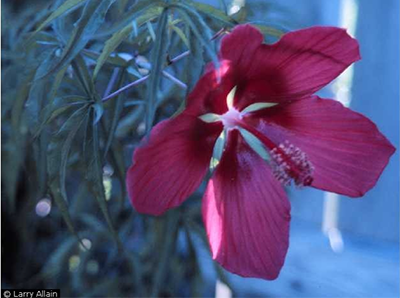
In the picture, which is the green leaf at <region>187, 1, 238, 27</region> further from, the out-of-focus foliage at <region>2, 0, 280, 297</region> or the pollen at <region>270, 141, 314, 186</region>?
the pollen at <region>270, 141, 314, 186</region>

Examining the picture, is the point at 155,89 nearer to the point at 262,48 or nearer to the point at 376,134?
the point at 262,48

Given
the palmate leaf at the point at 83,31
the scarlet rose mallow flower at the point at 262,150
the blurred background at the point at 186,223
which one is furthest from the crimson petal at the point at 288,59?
the blurred background at the point at 186,223

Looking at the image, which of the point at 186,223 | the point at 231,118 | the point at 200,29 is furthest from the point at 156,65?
the point at 186,223

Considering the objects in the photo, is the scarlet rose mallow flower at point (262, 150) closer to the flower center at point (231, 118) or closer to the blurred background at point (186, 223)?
the flower center at point (231, 118)

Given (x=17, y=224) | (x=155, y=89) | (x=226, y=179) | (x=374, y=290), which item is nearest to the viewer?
(x=155, y=89)

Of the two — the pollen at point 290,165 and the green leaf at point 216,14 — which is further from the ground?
the green leaf at point 216,14

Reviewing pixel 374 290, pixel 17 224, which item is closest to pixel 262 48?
pixel 374 290
